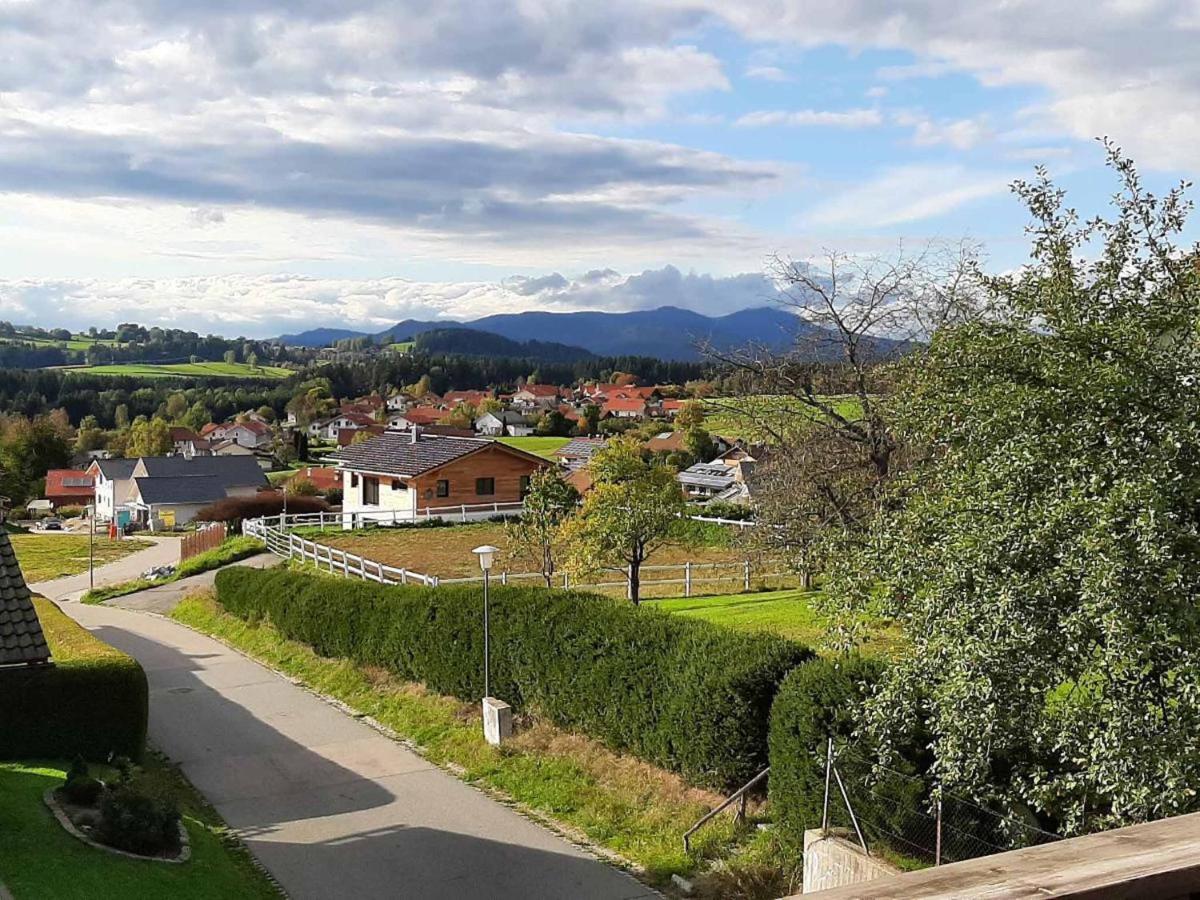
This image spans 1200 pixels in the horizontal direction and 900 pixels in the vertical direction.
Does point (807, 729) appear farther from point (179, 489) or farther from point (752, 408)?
point (179, 489)

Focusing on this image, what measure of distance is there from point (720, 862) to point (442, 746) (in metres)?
6.63

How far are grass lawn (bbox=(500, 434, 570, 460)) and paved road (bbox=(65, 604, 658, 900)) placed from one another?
2733 inches

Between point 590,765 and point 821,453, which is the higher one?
point 821,453

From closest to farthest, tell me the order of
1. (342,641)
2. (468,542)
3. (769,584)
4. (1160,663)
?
1. (1160,663)
2. (342,641)
3. (769,584)
4. (468,542)

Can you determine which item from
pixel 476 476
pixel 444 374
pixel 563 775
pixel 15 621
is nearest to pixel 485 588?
pixel 563 775

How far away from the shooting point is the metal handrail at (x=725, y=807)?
12.3m

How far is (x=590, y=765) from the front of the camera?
15.2 meters

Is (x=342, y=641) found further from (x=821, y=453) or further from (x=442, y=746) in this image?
(x=821, y=453)

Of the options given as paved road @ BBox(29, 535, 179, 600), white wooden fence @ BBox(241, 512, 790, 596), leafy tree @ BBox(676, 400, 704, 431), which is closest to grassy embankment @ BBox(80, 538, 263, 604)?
paved road @ BBox(29, 535, 179, 600)

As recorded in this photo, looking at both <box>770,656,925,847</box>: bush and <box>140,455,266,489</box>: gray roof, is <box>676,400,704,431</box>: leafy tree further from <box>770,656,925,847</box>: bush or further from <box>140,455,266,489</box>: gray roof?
<box>770,656,925,847</box>: bush

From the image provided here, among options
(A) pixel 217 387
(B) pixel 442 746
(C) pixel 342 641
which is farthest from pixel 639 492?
(A) pixel 217 387

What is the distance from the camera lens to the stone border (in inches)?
424

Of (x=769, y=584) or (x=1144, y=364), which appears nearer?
(x=1144, y=364)

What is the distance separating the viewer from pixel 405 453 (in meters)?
49.8
